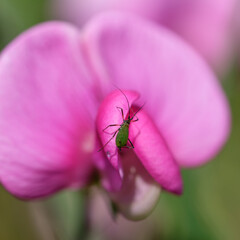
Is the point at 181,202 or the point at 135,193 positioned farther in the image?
the point at 181,202

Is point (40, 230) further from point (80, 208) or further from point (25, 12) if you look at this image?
point (25, 12)

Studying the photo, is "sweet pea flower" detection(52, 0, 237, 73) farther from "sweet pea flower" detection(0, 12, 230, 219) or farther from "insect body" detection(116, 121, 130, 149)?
"insect body" detection(116, 121, 130, 149)

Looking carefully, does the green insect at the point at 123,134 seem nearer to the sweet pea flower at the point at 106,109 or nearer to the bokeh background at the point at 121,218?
the sweet pea flower at the point at 106,109

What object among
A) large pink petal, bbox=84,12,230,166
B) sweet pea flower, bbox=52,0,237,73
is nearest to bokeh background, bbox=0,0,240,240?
sweet pea flower, bbox=52,0,237,73

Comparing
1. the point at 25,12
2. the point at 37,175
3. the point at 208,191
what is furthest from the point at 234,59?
the point at 37,175

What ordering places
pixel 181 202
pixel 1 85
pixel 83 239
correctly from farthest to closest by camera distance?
pixel 181 202 < pixel 83 239 < pixel 1 85

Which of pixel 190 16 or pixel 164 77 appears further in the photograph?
pixel 190 16

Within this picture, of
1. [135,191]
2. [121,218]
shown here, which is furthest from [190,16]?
[135,191]

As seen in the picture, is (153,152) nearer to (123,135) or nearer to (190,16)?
(123,135)

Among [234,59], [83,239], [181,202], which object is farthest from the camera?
[234,59]
